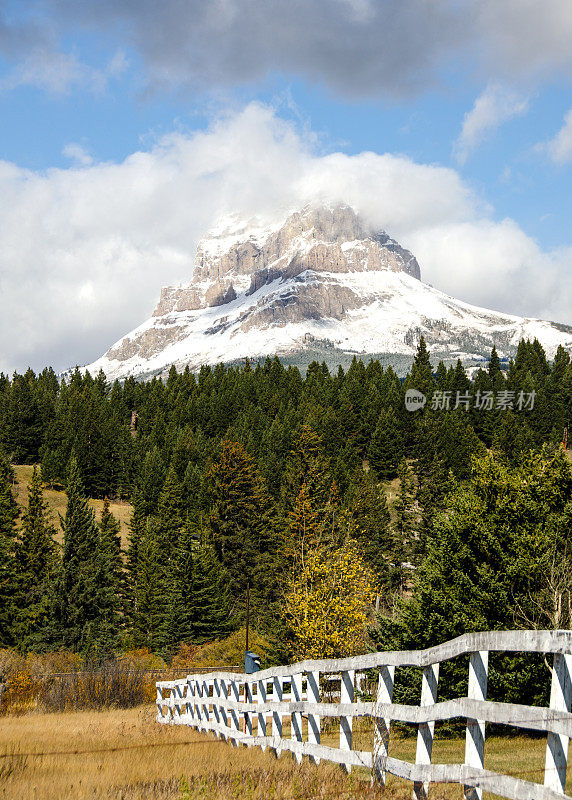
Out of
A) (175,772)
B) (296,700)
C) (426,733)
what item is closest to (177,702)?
(296,700)

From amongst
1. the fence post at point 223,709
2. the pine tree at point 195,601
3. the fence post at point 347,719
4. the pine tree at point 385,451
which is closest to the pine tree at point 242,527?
the pine tree at point 195,601

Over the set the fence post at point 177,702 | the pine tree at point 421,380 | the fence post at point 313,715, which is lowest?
the fence post at point 177,702

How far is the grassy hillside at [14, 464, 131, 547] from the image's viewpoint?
325ft

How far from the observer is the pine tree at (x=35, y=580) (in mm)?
64438

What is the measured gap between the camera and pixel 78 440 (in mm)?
117000

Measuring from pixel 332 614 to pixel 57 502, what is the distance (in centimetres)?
6784

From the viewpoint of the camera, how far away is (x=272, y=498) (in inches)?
3393

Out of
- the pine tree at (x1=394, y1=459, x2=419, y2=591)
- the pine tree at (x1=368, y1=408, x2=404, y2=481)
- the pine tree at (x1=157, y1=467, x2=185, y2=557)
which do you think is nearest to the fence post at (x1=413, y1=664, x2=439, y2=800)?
the pine tree at (x1=394, y1=459, x2=419, y2=591)

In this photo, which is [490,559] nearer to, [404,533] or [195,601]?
[195,601]

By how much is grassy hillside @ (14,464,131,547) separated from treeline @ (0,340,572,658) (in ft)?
8.44

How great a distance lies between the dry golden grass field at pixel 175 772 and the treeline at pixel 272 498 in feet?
57.6

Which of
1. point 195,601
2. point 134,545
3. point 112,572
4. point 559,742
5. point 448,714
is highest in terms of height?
point 559,742

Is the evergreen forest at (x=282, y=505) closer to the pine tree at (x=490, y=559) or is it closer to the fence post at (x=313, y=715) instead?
the pine tree at (x=490, y=559)

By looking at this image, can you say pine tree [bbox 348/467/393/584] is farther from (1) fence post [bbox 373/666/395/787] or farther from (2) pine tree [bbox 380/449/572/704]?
(1) fence post [bbox 373/666/395/787]
